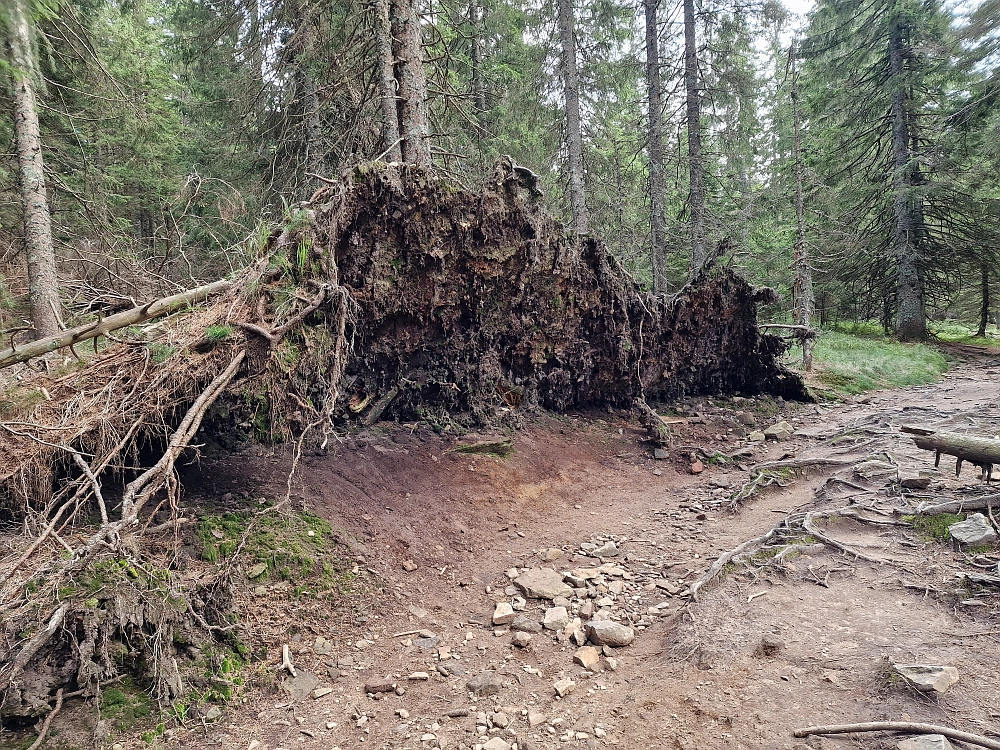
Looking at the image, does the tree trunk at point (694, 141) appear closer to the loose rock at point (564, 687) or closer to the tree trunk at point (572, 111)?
the tree trunk at point (572, 111)

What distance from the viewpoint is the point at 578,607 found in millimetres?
4656

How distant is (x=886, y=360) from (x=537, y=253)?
1370 cm

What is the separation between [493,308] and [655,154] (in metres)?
11.7

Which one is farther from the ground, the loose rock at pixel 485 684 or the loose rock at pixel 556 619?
the loose rock at pixel 556 619

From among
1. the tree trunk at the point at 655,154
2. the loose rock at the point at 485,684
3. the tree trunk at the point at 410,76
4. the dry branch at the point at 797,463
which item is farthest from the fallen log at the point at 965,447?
the tree trunk at the point at 655,154

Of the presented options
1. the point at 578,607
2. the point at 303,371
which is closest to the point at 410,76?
the point at 303,371

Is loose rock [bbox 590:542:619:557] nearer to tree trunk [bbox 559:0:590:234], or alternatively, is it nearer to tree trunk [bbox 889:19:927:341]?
tree trunk [bbox 559:0:590:234]

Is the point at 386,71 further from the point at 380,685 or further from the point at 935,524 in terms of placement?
the point at 935,524

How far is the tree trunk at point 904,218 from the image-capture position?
18.1 m

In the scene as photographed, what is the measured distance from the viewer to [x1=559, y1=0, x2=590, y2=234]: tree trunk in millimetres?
14406

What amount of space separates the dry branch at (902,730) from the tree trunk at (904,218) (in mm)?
21152

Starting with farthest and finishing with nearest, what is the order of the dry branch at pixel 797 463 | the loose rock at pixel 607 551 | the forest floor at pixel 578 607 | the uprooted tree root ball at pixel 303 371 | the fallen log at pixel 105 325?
the dry branch at pixel 797 463 < the loose rock at pixel 607 551 < the fallen log at pixel 105 325 < the uprooted tree root ball at pixel 303 371 < the forest floor at pixel 578 607

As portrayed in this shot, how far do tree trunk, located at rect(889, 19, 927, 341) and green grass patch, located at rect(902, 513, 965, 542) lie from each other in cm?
1803

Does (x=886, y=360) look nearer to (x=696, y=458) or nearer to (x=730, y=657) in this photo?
(x=696, y=458)
